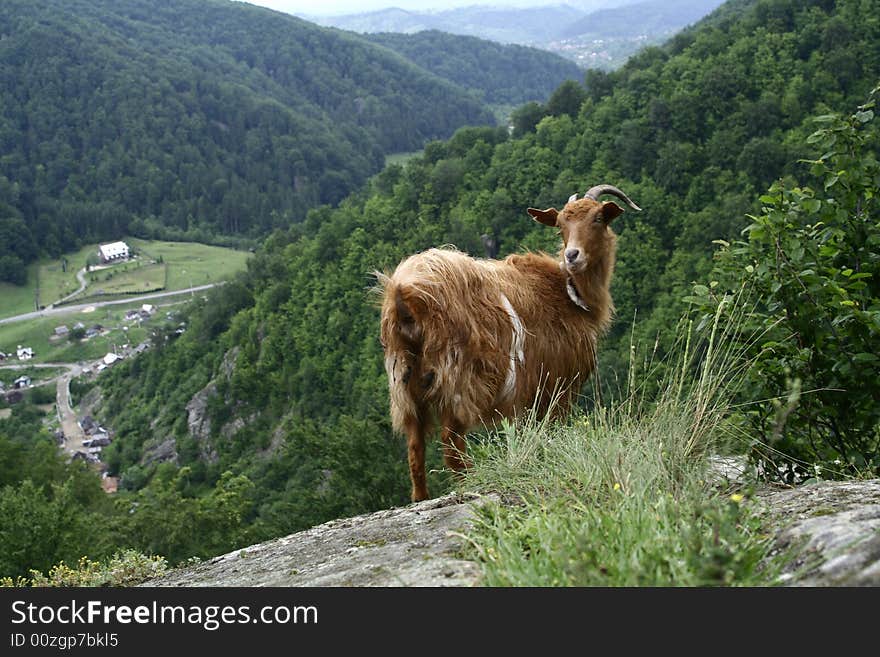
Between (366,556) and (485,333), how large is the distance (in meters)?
2.35

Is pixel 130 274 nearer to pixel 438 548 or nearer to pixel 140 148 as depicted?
pixel 140 148

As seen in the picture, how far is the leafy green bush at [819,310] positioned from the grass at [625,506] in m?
0.54

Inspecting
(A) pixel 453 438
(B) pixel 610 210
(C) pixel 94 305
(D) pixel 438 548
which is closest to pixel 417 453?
(A) pixel 453 438

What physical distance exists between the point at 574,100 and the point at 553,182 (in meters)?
12.9

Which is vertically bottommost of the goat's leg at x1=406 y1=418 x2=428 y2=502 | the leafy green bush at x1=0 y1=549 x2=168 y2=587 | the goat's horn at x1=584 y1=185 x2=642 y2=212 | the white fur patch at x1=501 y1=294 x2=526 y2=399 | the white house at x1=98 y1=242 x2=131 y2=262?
the white house at x1=98 y1=242 x2=131 y2=262

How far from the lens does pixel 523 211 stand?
58.9m

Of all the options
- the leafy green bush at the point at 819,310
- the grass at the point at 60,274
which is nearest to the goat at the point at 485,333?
the leafy green bush at the point at 819,310

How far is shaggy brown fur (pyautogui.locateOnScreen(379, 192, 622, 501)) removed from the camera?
5676mm

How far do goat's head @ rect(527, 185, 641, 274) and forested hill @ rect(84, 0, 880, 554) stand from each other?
2907 cm

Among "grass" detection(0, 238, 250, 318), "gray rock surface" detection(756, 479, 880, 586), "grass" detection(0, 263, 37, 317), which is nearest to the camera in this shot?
"gray rock surface" detection(756, 479, 880, 586)

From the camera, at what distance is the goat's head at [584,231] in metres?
6.56

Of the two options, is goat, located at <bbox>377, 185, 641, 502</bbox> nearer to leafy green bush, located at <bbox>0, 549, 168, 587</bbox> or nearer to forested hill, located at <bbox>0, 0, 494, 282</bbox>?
leafy green bush, located at <bbox>0, 549, 168, 587</bbox>

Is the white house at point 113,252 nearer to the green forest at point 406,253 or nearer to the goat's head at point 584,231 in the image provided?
the green forest at point 406,253

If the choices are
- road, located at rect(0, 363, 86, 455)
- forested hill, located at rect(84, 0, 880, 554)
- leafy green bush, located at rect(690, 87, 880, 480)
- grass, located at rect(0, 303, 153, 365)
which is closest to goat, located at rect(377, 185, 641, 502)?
leafy green bush, located at rect(690, 87, 880, 480)
